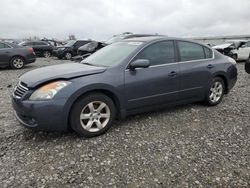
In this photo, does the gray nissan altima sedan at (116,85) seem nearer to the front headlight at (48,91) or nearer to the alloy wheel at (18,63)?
the front headlight at (48,91)

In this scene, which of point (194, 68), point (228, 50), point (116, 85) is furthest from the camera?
point (228, 50)

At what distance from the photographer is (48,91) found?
3734 mm

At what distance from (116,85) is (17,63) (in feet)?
33.4

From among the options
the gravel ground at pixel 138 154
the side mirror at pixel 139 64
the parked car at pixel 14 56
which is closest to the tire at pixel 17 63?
the parked car at pixel 14 56

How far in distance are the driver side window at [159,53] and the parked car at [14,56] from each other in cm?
990

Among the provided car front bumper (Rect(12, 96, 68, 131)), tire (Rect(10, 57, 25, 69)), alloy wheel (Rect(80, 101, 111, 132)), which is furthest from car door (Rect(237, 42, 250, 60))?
car front bumper (Rect(12, 96, 68, 131))

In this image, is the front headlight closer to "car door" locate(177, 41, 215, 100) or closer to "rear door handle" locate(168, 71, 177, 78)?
"rear door handle" locate(168, 71, 177, 78)

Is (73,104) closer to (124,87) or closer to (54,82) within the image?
(54,82)

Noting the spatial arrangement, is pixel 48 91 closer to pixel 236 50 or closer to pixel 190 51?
pixel 190 51

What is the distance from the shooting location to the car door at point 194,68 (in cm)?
503

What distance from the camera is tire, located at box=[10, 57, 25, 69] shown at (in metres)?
12.7

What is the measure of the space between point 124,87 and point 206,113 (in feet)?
6.45

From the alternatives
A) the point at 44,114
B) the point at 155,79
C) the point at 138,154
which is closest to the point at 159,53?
the point at 155,79

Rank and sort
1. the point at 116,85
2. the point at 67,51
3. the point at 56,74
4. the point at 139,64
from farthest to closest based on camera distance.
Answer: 1. the point at 67,51
2. the point at 139,64
3. the point at 116,85
4. the point at 56,74
